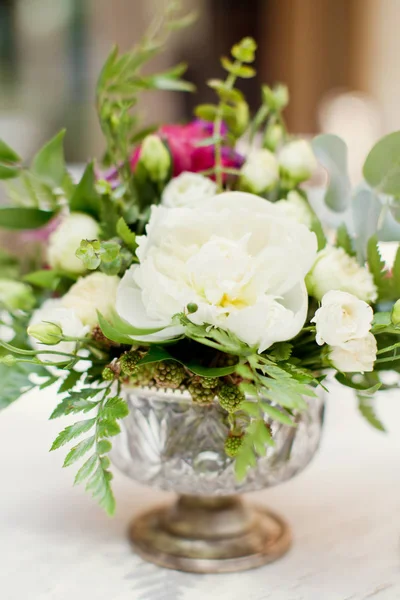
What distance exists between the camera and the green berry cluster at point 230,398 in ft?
1.69

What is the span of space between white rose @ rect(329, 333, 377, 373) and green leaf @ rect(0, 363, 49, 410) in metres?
0.23

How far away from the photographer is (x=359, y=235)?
2.05 feet

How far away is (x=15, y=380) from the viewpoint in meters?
0.60

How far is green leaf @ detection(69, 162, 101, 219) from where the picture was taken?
24.9 inches

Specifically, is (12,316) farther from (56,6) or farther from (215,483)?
(56,6)

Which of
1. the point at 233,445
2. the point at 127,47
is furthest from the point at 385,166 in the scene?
the point at 127,47

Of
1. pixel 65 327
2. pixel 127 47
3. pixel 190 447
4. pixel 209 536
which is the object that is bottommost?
pixel 127 47

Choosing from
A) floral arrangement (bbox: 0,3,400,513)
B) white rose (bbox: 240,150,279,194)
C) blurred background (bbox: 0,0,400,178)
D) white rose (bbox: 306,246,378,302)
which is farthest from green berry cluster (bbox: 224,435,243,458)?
blurred background (bbox: 0,0,400,178)

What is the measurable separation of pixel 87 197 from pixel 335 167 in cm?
21

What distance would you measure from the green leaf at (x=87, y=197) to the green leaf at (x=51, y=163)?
0.13 feet

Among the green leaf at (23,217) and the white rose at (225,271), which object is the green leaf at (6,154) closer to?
the green leaf at (23,217)

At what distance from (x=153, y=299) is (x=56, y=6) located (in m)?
4.21

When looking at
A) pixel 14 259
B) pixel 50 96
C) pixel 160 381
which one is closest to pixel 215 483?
pixel 160 381

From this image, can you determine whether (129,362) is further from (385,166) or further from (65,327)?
(385,166)
